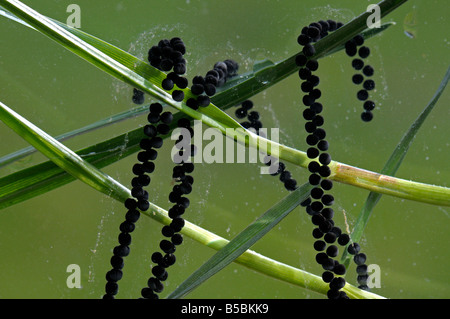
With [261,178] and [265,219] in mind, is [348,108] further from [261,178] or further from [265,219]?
[265,219]

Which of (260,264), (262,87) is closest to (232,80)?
(262,87)

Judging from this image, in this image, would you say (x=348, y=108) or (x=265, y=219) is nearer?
(x=265, y=219)

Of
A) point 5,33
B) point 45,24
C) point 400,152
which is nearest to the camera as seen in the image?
point 45,24

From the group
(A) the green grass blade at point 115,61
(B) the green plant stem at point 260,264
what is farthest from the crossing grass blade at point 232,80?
(B) the green plant stem at point 260,264

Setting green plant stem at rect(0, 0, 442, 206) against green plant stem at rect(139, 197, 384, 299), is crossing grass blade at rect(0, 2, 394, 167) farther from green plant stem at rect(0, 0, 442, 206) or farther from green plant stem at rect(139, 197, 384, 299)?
green plant stem at rect(139, 197, 384, 299)

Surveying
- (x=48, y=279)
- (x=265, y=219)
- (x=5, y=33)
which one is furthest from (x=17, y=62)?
(x=265, y=219)

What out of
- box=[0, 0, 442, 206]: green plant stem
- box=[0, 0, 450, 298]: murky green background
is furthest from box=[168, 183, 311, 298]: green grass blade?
box=[0, 0, 450, 298]: murky green background
